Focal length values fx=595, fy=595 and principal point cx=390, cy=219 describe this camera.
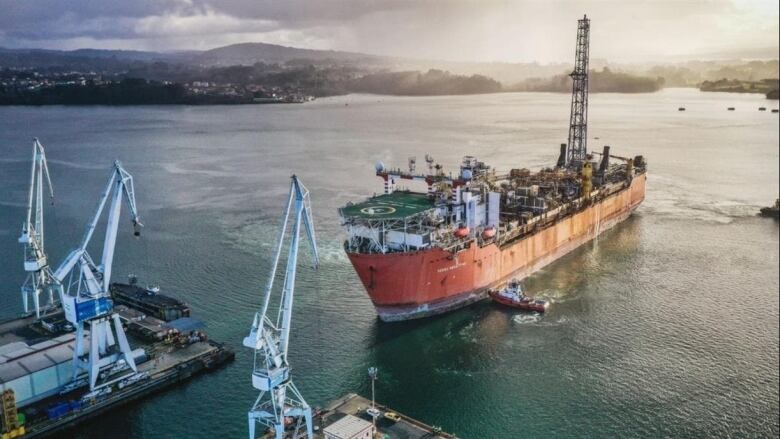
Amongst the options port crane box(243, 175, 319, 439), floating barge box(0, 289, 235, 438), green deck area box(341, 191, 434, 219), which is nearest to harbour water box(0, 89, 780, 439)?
floating barge box(0, 289, 235, 438)

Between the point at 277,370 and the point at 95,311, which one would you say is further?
the point at 95,311

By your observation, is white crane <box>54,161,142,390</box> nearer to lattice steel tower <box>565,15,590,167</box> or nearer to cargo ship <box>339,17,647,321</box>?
cargo ship <box>339,17,647,321</box>

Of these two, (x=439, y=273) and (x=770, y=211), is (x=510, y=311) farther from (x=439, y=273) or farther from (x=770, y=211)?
(x=770, y=211)

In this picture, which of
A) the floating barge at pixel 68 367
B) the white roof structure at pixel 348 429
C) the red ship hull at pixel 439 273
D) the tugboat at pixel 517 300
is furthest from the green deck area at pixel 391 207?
the white roof structure at pixel 348 429

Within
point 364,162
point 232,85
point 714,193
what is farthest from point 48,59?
point 714,193

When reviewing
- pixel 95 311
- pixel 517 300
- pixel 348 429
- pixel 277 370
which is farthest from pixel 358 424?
pixel 517 300

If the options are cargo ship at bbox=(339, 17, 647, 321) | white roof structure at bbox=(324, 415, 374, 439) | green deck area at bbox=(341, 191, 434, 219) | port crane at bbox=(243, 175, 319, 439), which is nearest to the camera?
white roof structure at bbox=(324, 415, 374, 439)
